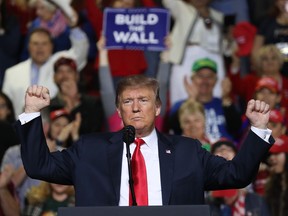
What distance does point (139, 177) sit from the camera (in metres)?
5.88

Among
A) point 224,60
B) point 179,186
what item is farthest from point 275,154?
point 179,186

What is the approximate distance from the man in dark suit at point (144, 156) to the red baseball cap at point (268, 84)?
4.68 meters

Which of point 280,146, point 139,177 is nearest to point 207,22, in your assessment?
point 280,146

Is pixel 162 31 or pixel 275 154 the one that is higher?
pixel 162 31

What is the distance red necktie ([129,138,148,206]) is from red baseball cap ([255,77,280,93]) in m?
4.90

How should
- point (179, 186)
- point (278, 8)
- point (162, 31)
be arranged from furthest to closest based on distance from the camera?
point (278, 8) < point (162, 31) < point (179, 186)

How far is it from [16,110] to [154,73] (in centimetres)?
148

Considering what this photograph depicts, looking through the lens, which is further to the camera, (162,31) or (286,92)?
(286,92)

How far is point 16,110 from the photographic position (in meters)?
10.8

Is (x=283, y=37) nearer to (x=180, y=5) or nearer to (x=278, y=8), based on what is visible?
(x=278, y=8)

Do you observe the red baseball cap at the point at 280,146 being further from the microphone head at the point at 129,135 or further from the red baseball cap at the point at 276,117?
the microphone head at the point at 129,135

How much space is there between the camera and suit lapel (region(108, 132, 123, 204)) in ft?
19.3

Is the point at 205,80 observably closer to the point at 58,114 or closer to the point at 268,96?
the point at 268,96

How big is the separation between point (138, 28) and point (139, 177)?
4604 mm
